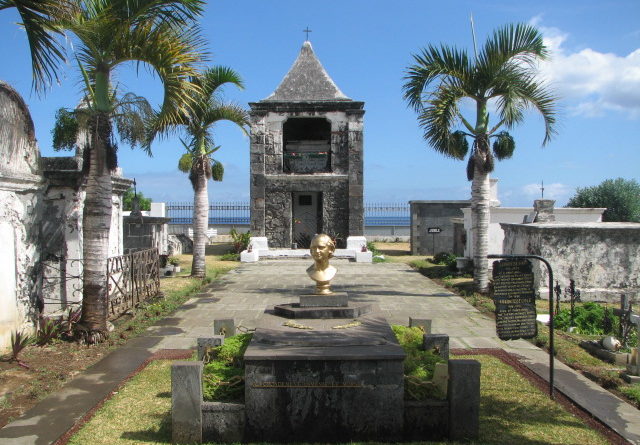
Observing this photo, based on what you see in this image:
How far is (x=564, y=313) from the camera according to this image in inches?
417

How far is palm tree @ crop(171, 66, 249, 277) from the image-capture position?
15.9m

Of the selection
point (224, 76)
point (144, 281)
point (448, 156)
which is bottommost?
point (144, 281)

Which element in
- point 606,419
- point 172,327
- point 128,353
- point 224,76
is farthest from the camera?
point 224,76

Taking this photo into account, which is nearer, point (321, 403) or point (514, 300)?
point (321, 403)

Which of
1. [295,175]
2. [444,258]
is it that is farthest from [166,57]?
Answer: [295,175]

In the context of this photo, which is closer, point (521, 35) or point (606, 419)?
point (606, 419)

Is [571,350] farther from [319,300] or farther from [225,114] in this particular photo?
[225,114]

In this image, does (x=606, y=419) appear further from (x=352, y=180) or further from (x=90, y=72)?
(x=352, y=180)

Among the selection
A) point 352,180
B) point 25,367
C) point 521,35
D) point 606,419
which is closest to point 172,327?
point 25,367

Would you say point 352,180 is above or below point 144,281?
above

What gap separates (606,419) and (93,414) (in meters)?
5.17

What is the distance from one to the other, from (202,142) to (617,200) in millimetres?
22960

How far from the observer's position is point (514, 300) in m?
6.43

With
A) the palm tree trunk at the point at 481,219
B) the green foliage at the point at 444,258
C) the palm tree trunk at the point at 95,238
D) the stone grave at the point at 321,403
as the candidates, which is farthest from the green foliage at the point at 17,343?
the green foliage at the point at 444,258
